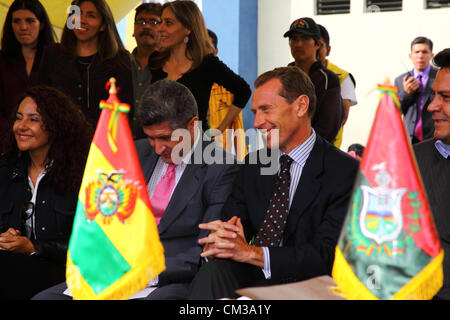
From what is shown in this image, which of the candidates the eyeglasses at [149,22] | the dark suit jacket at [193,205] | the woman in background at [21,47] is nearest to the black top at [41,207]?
the dark suit jacket at [193,205]

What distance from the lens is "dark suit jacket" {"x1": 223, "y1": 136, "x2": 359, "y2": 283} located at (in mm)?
2465

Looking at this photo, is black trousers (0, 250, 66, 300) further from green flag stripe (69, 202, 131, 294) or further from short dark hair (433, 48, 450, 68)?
short dark hair (433, 48, 450, 68)

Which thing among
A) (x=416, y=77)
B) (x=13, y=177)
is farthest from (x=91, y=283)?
(x=416, y=77)

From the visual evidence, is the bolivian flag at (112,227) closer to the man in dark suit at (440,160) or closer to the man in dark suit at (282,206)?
the man in dark suit at (282,206)

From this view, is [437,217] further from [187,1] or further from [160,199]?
[187,1]

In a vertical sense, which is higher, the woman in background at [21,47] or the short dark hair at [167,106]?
Result: the woman in background at [21,47]

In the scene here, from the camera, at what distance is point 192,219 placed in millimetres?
2828

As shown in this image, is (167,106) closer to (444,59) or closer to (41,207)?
(41,207)

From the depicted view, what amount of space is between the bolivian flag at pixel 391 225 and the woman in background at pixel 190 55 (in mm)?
1948

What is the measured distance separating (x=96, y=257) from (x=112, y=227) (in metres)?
0.10

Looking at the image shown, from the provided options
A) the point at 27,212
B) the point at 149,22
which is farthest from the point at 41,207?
the point at 149,22

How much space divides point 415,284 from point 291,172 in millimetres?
1055

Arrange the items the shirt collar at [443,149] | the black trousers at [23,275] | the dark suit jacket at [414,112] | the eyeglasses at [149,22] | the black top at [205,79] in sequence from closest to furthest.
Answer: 1. the shirt collar at [443,149]
2. the black trousers at [23,275]
3. the black top at [205,79]
4. the eyeglasses at [149,22]
5. the dark suit jacket at [414,112]

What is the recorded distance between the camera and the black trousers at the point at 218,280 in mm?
2262
